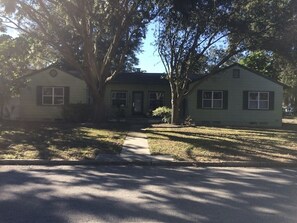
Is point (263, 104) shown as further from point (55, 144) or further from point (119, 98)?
point (55, 144)

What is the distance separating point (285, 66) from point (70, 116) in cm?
1481

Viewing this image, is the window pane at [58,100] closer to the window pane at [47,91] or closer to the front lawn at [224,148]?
the window pane at [47,91]

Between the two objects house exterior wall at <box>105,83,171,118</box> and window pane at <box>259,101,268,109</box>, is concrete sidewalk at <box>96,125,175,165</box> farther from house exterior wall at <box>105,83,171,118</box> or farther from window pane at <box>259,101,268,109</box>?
house exterior wall at <box>105,83,171,118</box>

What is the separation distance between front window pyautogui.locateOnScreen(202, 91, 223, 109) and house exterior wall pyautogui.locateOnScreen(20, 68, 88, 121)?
27.1 feet

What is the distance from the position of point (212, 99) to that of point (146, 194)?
2365cm

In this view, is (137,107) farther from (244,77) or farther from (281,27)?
(281,27)

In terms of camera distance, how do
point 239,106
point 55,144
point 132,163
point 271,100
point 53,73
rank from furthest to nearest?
point 239,106
point 271,100
point 53,73
point 55,144
point 132,163

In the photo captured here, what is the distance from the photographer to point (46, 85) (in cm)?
3088

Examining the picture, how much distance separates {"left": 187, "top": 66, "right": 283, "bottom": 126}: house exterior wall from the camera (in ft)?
103

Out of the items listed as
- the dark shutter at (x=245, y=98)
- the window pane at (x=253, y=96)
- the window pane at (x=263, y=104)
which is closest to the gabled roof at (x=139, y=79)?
the dark shutter at (x=245, y=98)

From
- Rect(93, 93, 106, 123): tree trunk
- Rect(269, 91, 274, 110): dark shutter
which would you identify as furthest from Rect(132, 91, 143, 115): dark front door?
Rect(269, 91, 274, 110): dark shutter

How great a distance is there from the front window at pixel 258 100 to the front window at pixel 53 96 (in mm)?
13127

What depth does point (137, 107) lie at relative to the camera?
34438mm

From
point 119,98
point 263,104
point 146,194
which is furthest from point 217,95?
point 146,194
